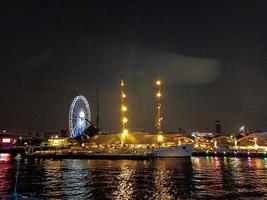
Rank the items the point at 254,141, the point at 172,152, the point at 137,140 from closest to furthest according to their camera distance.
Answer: the point at 172,152 < the point at 137,140 < the point at 254,141

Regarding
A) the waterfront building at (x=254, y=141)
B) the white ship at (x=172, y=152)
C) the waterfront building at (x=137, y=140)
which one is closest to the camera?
the white ship at (x=172, y=152)

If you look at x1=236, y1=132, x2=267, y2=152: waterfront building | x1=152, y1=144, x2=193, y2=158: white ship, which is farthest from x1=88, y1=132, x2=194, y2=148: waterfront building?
x1=236, y1=132, x2=267, y2=152: waterfront building

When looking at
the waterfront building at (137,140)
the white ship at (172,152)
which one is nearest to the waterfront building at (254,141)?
the waterfront building at (137,140)

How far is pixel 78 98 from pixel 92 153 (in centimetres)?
3118

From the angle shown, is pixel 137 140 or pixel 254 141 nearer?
pixel 137 140

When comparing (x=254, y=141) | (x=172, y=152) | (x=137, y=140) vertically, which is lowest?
(x=172, y=152)

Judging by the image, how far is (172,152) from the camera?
139625 millimetres

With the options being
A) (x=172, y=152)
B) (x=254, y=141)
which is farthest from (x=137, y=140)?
(x=254, y=141)

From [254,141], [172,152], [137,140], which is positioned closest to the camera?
[172,152]

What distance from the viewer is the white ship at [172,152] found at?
138 m

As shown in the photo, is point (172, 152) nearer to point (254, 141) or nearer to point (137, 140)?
point (137, 140)

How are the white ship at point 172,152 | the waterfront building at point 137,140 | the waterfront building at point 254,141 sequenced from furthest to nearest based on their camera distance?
1. the waterfront building at point 254,141
2. the waterfront building at point 137,140
3. the white ship at point 172,152

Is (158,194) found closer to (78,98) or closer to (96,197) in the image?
(96,197)

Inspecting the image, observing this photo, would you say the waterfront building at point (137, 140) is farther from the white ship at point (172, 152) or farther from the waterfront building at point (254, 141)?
the waterfront building at point (254, 141)
